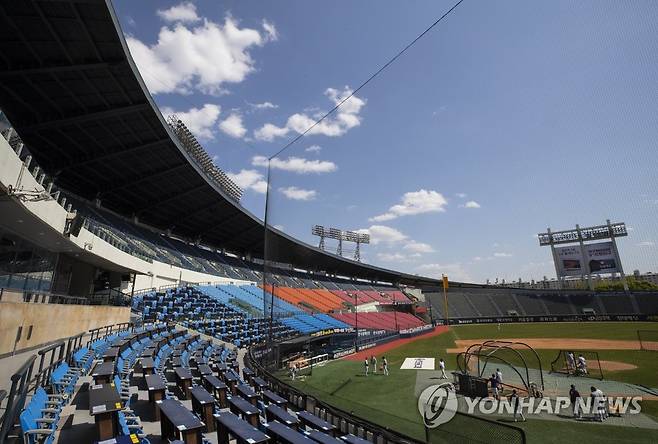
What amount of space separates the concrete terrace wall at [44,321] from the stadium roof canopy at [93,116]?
998 cm

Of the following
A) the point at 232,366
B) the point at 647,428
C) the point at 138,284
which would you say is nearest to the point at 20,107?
the point at 138,284

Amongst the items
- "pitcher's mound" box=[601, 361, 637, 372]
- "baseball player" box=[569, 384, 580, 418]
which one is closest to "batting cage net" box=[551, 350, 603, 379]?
"pitcher's mound" box=[601, 361, 637, 372]

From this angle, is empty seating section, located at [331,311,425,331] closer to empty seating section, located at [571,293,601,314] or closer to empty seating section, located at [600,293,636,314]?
empty seating section, located at [571,293,601,314]

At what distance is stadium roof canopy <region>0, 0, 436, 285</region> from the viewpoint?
15.0 m

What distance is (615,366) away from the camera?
19.6 meters

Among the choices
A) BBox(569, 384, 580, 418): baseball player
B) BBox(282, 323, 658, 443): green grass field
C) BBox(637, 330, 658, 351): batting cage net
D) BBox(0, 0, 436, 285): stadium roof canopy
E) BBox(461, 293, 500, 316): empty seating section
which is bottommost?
BBox(282, 323, 658, 443): green grass field

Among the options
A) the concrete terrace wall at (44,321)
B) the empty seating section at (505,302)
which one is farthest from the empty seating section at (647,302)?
the concrete terrace wall at (44,321)

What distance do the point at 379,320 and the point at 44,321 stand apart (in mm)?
42766

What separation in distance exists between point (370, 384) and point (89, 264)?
18935 millimetres

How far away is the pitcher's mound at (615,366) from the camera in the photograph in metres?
18.8

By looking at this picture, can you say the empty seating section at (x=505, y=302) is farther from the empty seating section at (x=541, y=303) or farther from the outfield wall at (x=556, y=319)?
the outfield wall at (x=556, y=319)

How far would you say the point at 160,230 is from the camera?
40.5 meters

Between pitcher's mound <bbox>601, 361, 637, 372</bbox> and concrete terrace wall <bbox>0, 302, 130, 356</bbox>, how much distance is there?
2676 centimetres

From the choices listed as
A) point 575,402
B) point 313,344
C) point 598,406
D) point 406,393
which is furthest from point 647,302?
point 406,393
